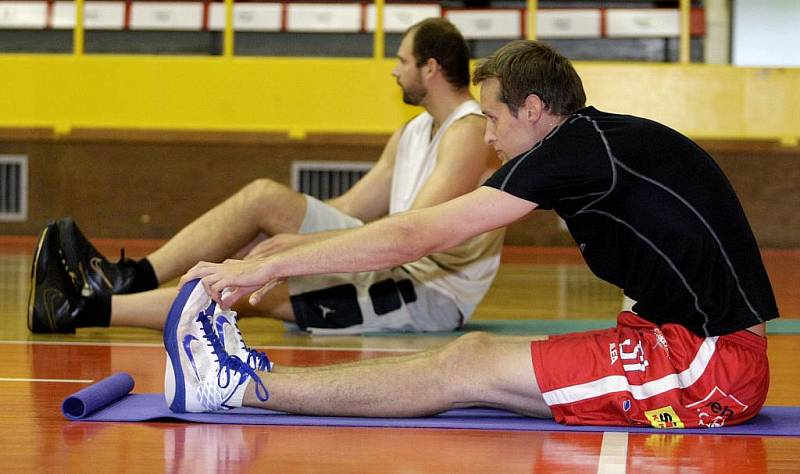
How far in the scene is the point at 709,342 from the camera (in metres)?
2.49

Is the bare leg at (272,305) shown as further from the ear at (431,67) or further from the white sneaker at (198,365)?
the white sneaker at (198,365)

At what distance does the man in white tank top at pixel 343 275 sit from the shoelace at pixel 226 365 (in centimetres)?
133

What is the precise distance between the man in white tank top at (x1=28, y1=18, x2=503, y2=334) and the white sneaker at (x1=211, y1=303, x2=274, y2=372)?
A: 1.27 m

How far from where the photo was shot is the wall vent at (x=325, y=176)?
8117mm

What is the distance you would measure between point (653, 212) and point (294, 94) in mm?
5905

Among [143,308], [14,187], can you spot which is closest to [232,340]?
[143,308]

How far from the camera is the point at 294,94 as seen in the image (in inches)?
320

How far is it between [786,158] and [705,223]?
591 cm

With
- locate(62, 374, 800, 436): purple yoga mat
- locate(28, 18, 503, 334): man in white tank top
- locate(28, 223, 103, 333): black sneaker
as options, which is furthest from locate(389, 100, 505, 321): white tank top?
locate(62, 374, 800, 436): purple yoga mat

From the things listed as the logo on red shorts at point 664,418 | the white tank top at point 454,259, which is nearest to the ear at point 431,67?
the white tank top at point 454,259

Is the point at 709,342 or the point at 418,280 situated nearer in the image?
the point at 709,342

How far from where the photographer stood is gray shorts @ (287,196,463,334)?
4.11 meters

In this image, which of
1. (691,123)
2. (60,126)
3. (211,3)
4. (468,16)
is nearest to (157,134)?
(60,126)

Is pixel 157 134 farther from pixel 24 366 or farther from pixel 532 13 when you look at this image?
pixel 24 366
